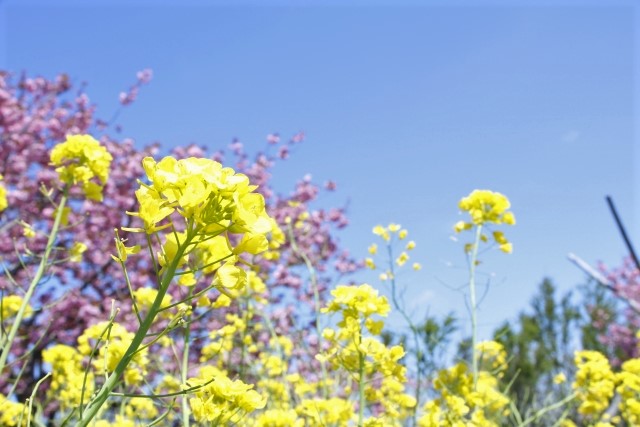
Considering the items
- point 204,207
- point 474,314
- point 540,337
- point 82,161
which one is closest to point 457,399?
point 474,314

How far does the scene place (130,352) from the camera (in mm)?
983

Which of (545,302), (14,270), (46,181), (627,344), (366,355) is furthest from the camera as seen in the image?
(545,302)

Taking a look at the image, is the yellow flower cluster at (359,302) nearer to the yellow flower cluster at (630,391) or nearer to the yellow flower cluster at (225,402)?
the yellow flower cluster at (225,402)

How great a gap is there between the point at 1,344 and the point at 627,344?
2005 cm

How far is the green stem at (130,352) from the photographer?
0.94 meters

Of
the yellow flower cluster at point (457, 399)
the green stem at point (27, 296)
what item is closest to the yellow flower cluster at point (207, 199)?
the green stem at point (27, 296)

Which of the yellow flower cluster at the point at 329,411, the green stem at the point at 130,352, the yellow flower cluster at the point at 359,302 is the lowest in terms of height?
the green stem at the point at 130,352

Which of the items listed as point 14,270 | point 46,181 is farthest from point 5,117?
point 14,270

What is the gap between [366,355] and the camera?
89.7 inches

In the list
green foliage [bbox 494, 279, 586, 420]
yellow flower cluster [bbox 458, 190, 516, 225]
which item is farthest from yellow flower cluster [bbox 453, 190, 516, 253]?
green foliage [bbox 494, 279, 586, 420]

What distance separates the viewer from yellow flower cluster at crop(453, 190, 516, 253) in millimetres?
3254

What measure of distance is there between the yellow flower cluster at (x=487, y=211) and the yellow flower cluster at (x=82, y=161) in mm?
2133

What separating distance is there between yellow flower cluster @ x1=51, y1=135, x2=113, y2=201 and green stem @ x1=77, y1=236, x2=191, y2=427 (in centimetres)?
194

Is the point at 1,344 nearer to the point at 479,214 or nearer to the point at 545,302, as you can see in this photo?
the point at 479,214
